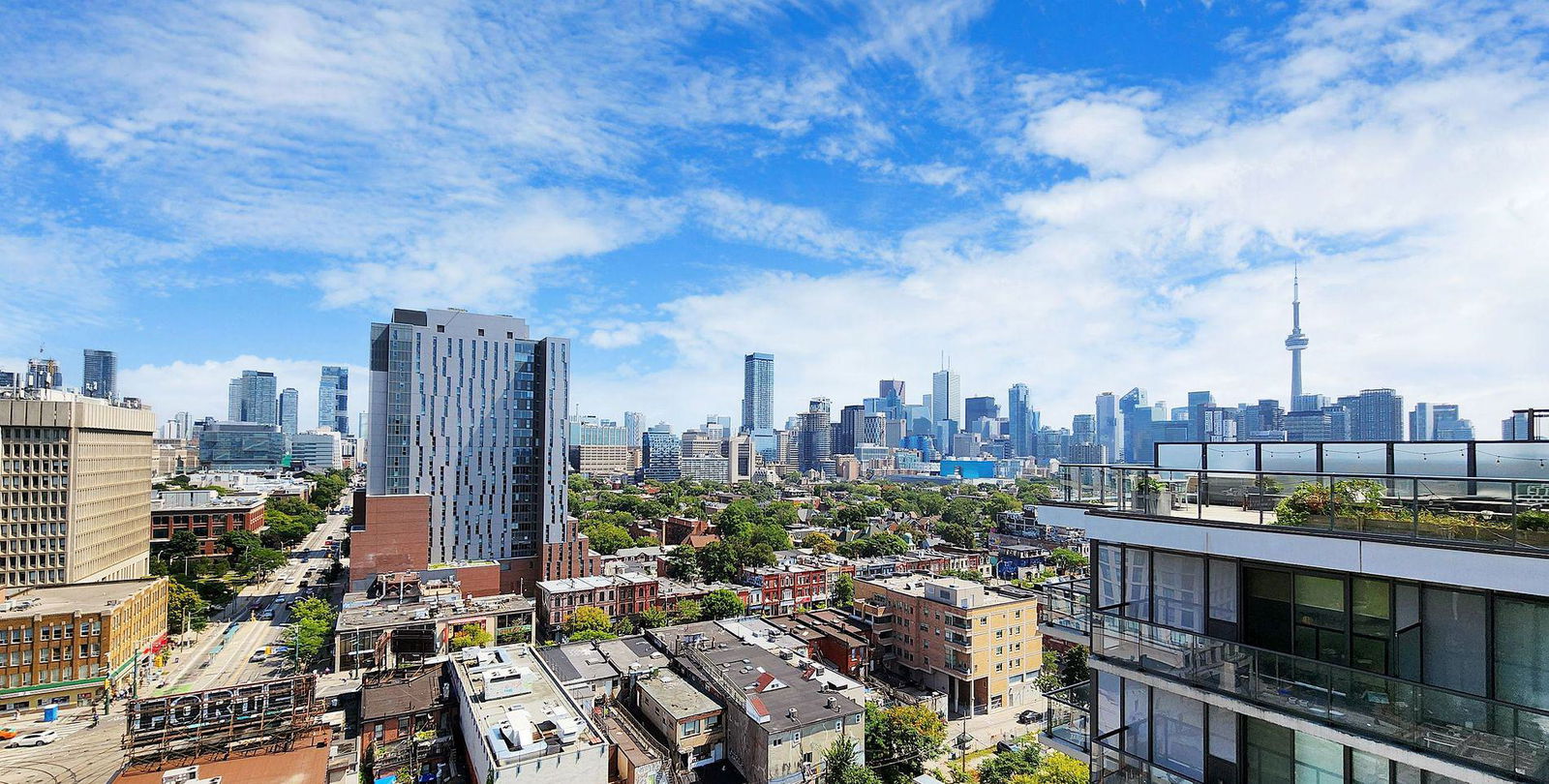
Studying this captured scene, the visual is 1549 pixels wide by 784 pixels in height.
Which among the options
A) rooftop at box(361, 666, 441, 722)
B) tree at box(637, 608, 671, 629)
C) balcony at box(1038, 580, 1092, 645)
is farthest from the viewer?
tree at box(637, 608, 671, 629)

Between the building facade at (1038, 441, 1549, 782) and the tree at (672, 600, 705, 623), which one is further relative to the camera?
the tree at (672, 600, 705, 623)

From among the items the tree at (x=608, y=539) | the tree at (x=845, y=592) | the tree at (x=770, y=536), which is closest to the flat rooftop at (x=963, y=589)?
the tree at (x=845, y=592)

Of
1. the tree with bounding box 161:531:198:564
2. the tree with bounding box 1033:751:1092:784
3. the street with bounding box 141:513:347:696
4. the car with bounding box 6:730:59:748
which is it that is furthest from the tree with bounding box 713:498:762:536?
the car with bounding box 6:730:59:748

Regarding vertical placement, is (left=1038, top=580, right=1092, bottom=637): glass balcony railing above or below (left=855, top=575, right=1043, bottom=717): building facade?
above

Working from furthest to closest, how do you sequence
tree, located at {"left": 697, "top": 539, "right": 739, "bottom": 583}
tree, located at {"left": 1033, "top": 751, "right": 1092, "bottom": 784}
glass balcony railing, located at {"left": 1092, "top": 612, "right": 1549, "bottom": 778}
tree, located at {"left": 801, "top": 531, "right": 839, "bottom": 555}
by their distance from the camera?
tree, located at {"left": 801, "top": 531, "right": 839, "bottom": 555}
tree, located at {"left": 697, "top": 539, "right": 739, "bottom": 583}
tree, located at {"left": 1033, "top": 751, "right": 1092, "bottom": 784}
glass balcony railing, located at {"left": 1092, "top": 612, "right": 1549, "bottom": 778}

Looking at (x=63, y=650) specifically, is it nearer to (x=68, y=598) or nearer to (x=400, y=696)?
(x=68, y=598)

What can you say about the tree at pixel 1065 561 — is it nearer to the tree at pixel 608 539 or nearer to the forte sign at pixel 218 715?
the tree at pixel 608 539

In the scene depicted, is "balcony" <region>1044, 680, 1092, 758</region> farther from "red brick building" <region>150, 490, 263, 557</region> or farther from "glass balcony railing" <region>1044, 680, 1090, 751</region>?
"red brick building" <region>150, 490, 263, 557</region>
